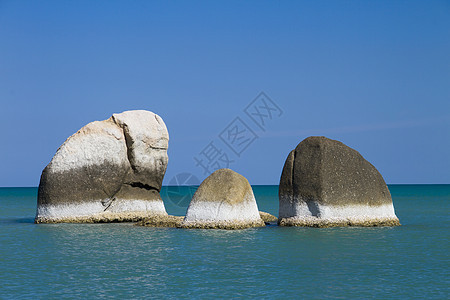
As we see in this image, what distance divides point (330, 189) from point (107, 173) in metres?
10.1

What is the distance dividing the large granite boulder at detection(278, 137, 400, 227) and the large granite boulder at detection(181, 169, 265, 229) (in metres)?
1.81

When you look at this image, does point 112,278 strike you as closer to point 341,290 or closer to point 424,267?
point 341,290

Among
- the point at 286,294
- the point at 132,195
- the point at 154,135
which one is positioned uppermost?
the point at 154,135

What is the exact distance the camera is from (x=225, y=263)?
52.0 feet

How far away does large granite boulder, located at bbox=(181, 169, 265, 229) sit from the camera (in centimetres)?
2169

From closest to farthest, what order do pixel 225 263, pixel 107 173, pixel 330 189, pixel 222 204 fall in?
pixel 225 263
pixel 222 204
pixel 330 189
pixel 107 173

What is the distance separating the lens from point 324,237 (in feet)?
66.8

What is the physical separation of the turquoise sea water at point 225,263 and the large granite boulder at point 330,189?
0.65 meters

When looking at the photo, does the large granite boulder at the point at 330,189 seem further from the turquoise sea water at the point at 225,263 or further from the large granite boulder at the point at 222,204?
the large granite boulder at the point at 222,204

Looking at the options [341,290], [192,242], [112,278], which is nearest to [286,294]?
[341,290]

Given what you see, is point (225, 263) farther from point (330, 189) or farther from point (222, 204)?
point (330, 189)

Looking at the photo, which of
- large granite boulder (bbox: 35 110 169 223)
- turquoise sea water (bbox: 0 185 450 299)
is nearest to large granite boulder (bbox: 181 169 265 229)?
turquoise sea water (bbox: 0 185 450 299)

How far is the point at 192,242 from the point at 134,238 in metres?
2.53

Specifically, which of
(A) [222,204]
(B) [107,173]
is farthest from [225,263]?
(B) [107,173]
